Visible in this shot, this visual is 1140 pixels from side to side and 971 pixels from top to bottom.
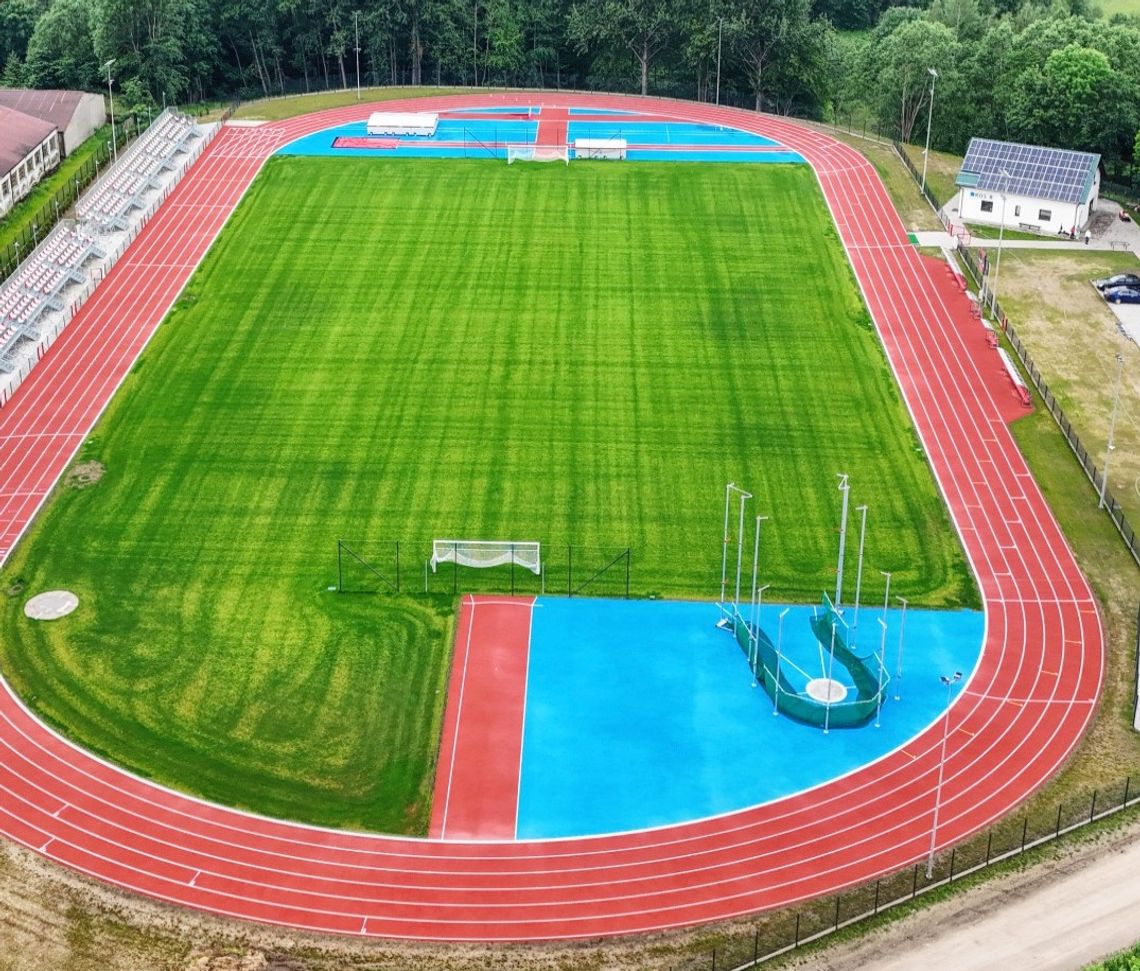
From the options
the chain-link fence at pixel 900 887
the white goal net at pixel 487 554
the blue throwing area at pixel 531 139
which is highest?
the chain-link fence at pixel 900 887

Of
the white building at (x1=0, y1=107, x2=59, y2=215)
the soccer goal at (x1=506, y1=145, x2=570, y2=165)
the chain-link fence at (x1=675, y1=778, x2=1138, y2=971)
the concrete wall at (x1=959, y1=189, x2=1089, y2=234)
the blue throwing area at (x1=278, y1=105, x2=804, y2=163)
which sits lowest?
the blue throwing area at (x1=278, y1=105, x2=804, y2=163)

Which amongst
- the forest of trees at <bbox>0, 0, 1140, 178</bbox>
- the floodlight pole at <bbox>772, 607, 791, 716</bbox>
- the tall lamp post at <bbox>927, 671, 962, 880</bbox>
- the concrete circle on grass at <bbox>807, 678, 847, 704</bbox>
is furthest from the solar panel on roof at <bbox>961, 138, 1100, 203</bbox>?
the concrete circle on grass at <bbox>807, 678, 847, 704</bbox>

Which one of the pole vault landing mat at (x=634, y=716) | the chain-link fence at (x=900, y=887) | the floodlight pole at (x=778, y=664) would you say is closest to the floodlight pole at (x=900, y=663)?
the pole vault landing mat at (x=634, y=716)

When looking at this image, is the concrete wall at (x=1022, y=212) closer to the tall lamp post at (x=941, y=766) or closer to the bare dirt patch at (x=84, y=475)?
the tall lamp post at (x=941, y=766)

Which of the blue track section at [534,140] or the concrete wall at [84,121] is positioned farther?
the blue track section at [534,140]

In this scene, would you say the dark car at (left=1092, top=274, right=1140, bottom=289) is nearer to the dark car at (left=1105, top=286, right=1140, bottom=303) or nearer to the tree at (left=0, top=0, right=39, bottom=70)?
the dark car at (left=1105, top=286, right=1140, bottom=303)

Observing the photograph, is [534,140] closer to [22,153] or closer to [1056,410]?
[22,153]

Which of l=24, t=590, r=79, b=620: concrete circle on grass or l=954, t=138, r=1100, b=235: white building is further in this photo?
l=954, t=138, r=1100, b=235: white building
